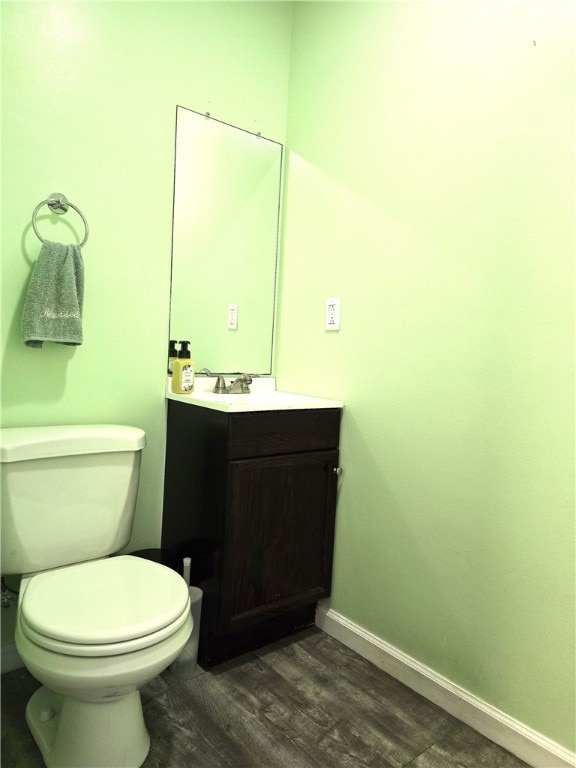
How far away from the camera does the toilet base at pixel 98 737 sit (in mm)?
1133

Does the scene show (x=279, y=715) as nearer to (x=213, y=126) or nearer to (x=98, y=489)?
(x=98, y=489)

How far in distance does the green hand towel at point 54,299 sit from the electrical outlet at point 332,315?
86 cm

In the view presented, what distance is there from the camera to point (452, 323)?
143cm

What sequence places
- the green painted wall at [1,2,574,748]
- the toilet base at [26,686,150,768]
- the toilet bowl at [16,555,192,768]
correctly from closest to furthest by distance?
the toilet bowl at [16,555,192,768] → the toilet base at [26,686,150,768] → the green painted wall at [1,2,574,748]

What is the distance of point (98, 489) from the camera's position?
1.44 metres

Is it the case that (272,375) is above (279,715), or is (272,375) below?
above

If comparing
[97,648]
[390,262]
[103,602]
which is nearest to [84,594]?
[103,602]

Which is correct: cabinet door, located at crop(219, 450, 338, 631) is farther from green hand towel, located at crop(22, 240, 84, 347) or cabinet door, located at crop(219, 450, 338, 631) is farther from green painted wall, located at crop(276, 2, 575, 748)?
green hand towel, located at crop(22, 240, 84, 347)

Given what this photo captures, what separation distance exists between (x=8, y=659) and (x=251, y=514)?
865 mm

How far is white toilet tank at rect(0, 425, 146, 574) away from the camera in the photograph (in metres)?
1.30

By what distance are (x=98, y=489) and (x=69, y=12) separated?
4.75ft

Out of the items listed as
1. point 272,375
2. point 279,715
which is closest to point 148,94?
point 272,375

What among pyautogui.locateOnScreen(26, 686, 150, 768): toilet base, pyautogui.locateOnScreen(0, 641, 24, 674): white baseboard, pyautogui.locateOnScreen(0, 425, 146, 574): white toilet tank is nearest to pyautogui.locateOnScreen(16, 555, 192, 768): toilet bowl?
pyautogui.locateOnScreen(26, 686, 150, 768): toilet base

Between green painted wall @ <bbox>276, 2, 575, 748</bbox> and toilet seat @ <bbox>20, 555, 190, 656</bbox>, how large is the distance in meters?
0.76
